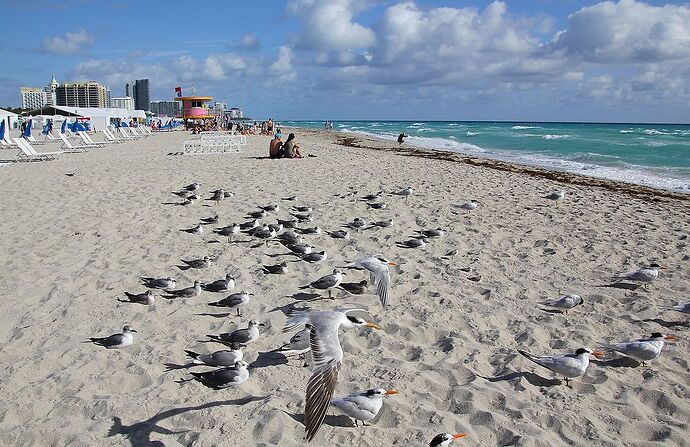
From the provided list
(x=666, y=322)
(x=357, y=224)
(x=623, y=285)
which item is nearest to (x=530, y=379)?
(x=666, y=322)

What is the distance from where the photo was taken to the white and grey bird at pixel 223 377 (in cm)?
454

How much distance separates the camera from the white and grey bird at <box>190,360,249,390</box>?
4539 millimetres

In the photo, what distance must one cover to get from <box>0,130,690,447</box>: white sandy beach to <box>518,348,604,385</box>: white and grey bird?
14cm

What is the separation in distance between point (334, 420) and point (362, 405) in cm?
29

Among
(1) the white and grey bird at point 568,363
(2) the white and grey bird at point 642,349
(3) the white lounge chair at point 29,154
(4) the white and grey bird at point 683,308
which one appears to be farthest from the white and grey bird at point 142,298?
(3) the white lounge chair at point 29,154

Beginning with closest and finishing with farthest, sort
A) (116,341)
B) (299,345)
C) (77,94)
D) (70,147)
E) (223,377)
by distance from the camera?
(223,377) < (299,345) < (116,341) < (70,147) < (77,94)

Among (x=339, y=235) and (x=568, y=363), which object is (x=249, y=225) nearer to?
(x=339, y=235)

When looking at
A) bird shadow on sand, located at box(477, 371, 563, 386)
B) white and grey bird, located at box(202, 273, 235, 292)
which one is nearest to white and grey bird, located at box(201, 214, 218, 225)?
white and grey bird, located at box(202, 273, 235, 292)

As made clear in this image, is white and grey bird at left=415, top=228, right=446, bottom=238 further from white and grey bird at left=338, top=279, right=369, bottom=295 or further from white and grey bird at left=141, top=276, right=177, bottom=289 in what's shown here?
white and grey bird at left=141, top=276, right=177, bottom=289

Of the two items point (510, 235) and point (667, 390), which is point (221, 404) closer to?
point (667, 390)

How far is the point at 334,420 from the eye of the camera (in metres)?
4.21

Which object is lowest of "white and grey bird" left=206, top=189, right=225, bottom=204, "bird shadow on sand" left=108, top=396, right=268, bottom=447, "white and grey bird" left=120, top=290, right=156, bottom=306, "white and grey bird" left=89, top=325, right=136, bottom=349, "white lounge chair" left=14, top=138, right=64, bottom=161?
"bird shadow on sand" left=108, top=396, right=268, bottom=447

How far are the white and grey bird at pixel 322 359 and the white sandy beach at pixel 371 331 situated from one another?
486mm

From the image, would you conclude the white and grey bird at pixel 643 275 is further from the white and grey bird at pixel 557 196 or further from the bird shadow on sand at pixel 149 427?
the white and grey bird at pixel 557 196
